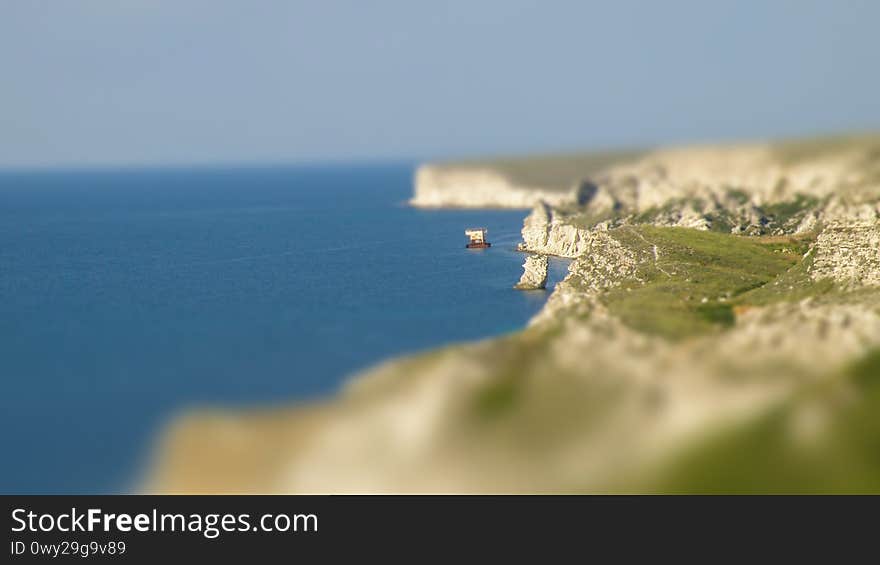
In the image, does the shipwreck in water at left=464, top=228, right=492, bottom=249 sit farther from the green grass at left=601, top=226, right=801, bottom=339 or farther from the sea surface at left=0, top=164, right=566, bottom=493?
the green grass at left=601, top=226, right=801, bottom=339

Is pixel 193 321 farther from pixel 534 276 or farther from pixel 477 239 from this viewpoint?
pixel 477 239

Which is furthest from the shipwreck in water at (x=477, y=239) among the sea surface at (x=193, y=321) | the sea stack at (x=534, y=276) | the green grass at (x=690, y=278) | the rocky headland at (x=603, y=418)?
the rocky headland at (x=603, y=418)

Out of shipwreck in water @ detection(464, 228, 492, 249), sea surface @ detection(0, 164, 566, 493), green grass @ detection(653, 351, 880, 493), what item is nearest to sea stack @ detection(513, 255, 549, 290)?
sea surface @ detection(0, 164, 566, 493)

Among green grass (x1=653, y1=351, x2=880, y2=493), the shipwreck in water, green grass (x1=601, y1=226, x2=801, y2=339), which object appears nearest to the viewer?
green grass (x1=653, y1=351, x2=880, y2=493)

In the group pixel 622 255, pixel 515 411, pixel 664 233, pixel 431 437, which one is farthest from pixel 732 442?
pixel 664 233
